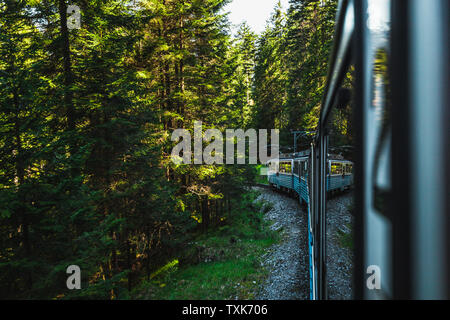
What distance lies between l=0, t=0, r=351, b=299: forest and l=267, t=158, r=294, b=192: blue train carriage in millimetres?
4189

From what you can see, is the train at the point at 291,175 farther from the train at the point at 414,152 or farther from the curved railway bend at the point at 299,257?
the train at the point at 414,152

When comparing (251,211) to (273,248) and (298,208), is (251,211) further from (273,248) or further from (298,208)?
(273,248)

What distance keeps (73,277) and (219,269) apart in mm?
6646

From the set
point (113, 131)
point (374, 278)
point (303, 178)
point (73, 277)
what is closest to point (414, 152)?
point (374, 278)

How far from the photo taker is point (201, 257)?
1094 centimetres

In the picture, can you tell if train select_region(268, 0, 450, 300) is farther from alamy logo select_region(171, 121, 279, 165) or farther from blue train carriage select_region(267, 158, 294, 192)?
blue train carriage select_region(267, 158, 294, 192)

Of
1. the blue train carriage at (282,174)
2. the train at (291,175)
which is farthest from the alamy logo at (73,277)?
the blue train carriage at (282,174)

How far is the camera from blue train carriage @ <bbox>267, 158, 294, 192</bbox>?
64.4 feet

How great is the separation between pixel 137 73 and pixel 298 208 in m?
13.2

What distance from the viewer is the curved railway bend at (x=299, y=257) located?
1.49 metres

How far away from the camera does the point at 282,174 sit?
21625mm

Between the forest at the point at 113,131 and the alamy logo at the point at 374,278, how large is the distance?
0.75 metres

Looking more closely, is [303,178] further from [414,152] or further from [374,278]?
[414,152]

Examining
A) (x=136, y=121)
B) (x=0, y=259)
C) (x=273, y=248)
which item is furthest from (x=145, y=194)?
(x=273, y=248)
